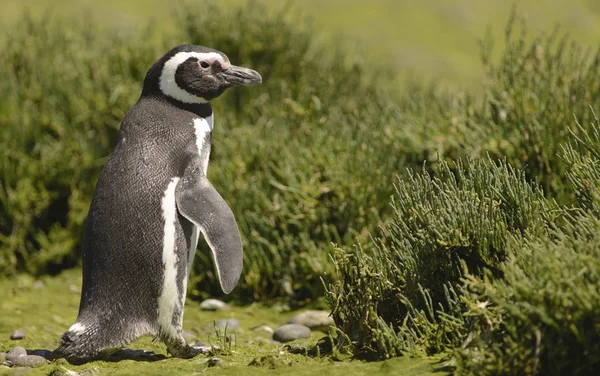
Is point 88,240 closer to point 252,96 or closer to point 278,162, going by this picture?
point 278,162

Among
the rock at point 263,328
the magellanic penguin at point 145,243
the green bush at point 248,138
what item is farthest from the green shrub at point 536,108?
the magellanic penguin at point 145,243

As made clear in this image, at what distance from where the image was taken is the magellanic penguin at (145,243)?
11.1 feet

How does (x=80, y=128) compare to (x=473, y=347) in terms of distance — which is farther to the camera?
(x=80, y=128)

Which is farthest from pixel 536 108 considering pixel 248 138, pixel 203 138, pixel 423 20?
pixel 423 20

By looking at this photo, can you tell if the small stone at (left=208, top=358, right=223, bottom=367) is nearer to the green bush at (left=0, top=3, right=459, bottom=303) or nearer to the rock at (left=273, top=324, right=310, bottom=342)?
the rock at (left=273, top=324, right=310, bottom=342)

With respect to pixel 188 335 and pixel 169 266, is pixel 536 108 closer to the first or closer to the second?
pixel 188 335

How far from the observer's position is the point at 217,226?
11.3ft

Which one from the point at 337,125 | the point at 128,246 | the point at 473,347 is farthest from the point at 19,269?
the point at 473,347

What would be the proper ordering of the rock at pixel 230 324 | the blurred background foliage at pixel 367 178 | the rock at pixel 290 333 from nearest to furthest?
the blurred background foliage at pixel 367 178 → the rock at pixel 290 333 → the rock at pixel 230 324

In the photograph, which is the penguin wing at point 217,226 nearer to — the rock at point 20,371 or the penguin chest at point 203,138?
the penguin chest at point 203,138

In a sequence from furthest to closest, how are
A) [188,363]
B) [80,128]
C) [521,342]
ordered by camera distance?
[80,128]
[188,363]
[521,342]

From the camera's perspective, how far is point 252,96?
664 centimetres

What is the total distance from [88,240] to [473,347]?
176 centimetres

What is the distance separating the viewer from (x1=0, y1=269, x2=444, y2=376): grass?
3.00 meters
